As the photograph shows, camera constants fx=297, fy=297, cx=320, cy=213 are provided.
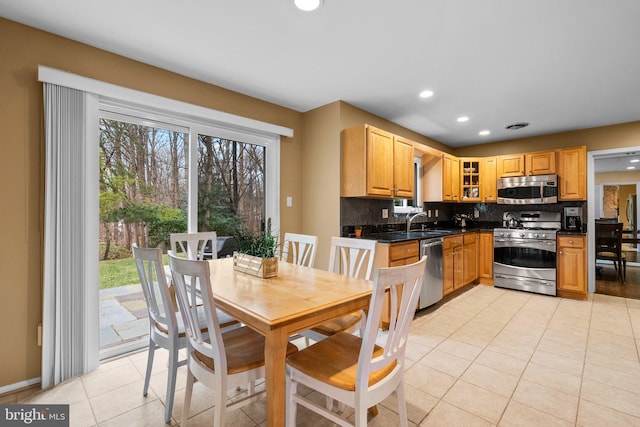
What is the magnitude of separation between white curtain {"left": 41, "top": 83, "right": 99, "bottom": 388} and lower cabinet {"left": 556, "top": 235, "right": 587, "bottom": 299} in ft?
17.8

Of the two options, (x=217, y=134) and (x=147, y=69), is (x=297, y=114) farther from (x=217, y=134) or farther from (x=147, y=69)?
(x=147, y=69)

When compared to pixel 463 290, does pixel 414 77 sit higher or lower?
higher

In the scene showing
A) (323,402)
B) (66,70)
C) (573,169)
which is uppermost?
(66,70)

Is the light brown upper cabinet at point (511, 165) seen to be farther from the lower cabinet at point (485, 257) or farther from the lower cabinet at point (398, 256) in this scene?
the lower cabinet at point (398, 256)

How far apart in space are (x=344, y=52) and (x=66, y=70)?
2089 millimetres

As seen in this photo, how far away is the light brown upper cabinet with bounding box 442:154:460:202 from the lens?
15.4 feet

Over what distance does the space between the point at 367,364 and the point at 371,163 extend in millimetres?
2438

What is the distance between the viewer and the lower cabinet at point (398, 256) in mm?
3051

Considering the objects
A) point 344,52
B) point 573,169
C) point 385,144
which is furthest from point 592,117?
point 344,52

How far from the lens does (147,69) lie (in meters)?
2.57

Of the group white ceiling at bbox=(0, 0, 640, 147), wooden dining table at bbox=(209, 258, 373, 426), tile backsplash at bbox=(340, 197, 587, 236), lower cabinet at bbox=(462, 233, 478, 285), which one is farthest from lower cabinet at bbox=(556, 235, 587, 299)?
wooden dining table at bbox=(209, 258, 373, 426)


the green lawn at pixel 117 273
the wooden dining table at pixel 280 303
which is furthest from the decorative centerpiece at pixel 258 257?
the green lawn at pixel 117 273

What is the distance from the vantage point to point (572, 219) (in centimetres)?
450

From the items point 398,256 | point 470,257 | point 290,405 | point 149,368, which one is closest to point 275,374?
point 290,405
